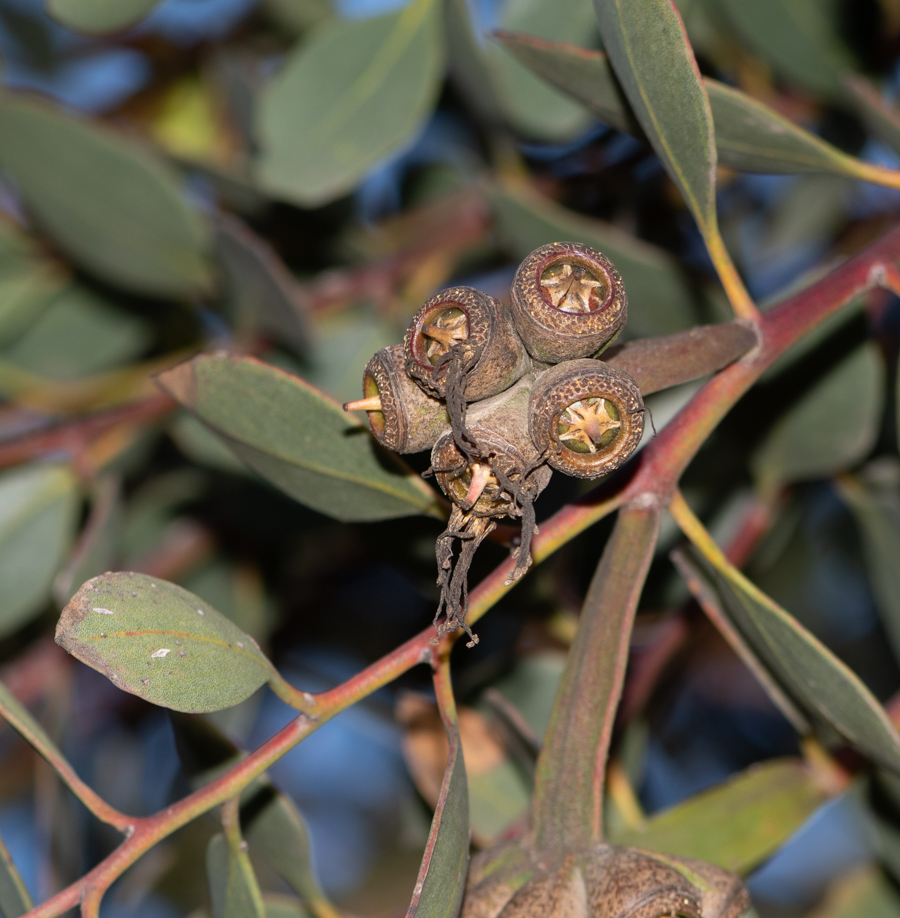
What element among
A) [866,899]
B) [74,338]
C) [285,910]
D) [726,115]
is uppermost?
[726,115]

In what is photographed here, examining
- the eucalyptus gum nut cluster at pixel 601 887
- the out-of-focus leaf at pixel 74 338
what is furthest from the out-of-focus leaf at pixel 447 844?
the out-of-focus leaf at pixel 74 338

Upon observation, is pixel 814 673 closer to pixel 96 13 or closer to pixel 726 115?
pixel 726 115

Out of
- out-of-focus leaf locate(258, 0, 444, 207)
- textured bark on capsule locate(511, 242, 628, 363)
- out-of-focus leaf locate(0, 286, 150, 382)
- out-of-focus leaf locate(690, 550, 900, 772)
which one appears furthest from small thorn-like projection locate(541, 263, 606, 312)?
out-of-focus leaf locate(0, 286, 150, 382)

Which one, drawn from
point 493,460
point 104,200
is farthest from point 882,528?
point 104,200

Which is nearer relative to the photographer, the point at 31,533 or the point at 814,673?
the point at 814,673

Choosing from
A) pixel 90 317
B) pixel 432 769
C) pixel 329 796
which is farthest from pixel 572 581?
pixel 329 796

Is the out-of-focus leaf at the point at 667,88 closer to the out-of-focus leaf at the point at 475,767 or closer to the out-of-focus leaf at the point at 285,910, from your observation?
the out-of-focus leaf at the point at 475,767
